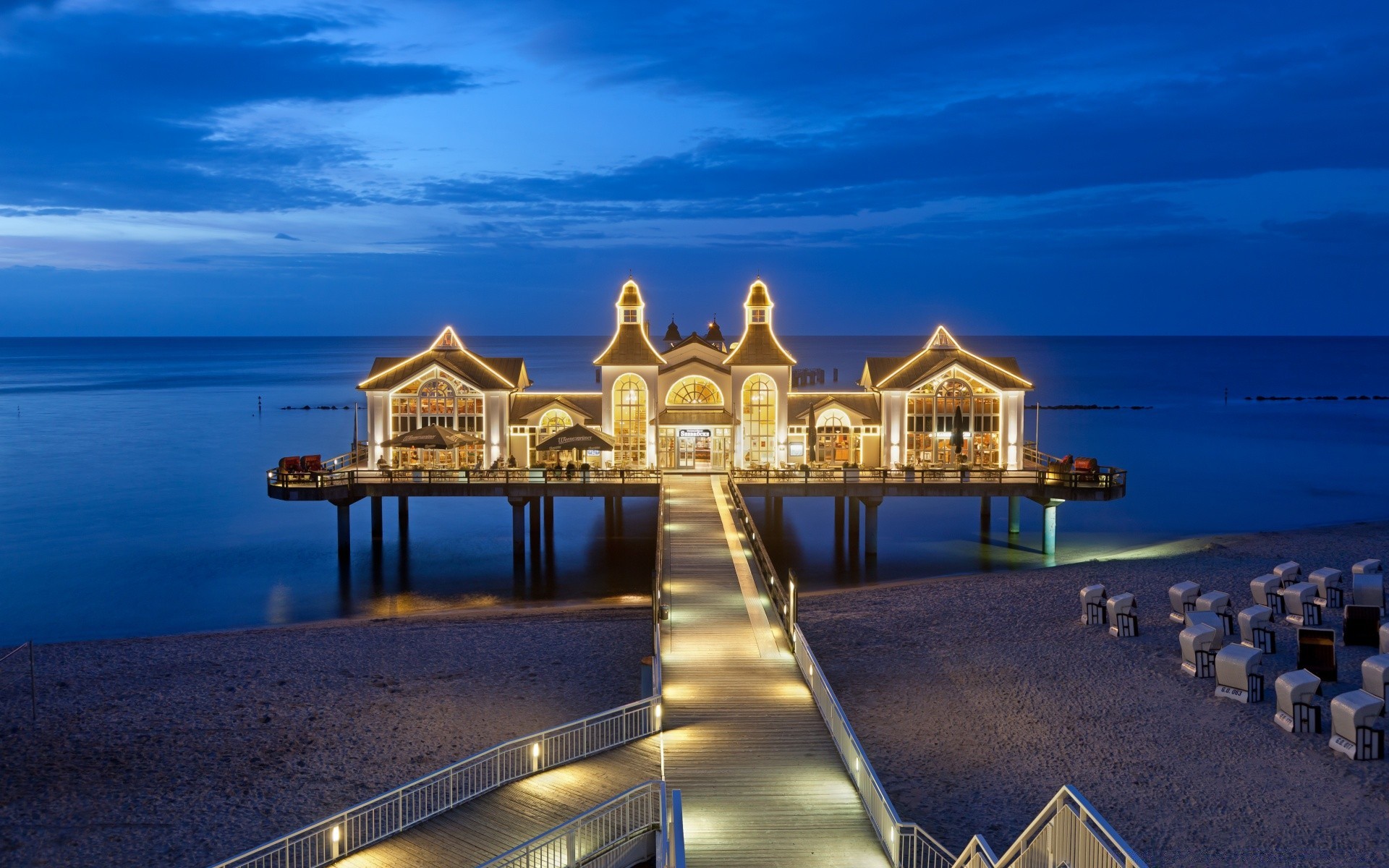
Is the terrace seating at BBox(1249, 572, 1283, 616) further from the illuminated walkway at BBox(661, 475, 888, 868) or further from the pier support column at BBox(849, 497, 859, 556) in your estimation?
the pier support column at BBox(849, 497, 859, 556)

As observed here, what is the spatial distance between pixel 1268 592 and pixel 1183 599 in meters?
1.97

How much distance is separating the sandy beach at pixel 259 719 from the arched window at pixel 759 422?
1215 centimetres

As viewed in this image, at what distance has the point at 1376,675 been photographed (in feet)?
57.9

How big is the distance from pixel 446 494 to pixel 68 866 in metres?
20.3

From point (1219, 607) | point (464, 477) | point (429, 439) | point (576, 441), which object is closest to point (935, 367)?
point (576, 441)

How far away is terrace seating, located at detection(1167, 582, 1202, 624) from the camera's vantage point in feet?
78.3

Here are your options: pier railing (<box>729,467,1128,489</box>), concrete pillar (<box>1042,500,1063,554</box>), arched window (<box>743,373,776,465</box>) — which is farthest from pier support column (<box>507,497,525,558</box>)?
concrete pillar (<box>1042,500,1063,554</box>)

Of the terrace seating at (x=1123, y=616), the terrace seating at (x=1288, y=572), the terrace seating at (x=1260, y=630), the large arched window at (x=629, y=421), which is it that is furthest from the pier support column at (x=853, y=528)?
the terrace seating at (x=1260, y=630)

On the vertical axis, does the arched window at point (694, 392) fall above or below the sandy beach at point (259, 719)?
above

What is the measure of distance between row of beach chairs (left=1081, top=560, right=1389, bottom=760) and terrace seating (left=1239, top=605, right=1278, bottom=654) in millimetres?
14

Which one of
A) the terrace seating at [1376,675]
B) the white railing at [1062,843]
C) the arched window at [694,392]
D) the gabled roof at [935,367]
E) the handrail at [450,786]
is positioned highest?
the gabled roof at [935,367]

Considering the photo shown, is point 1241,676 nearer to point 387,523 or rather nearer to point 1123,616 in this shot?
point 1123,616

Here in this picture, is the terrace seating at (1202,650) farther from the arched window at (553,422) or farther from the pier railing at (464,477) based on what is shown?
the arched window at (553,422)

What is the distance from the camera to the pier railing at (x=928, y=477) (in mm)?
35344
